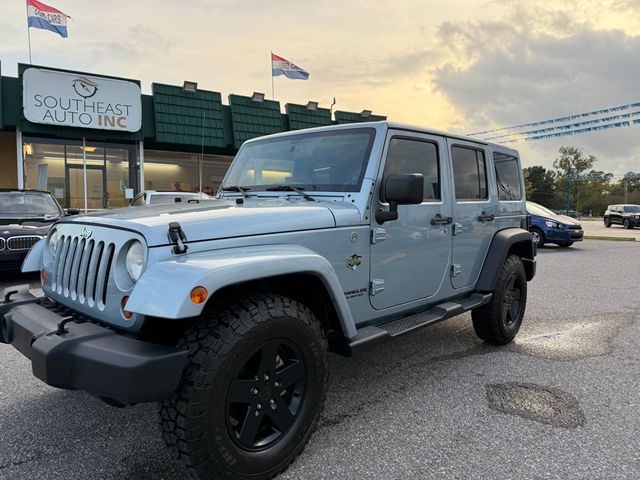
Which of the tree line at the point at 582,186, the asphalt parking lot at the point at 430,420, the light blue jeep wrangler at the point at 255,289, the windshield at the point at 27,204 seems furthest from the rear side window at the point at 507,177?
the tree line at the point at 582,186

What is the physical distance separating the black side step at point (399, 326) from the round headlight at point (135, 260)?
1.18 m

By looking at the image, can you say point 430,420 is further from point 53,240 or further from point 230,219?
point 53,240

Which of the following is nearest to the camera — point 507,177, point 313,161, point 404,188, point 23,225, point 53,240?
point 404,188

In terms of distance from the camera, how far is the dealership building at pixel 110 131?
14789 mm

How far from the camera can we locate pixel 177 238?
7.06ft

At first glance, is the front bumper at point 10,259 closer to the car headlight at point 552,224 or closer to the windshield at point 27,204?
the windshield at point 27,204

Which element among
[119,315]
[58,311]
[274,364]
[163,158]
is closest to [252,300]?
[274,364]

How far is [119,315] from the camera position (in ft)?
7.30

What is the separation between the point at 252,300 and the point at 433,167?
Result: 2.05 m

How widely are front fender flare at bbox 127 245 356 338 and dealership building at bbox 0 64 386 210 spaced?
12159 millimetres

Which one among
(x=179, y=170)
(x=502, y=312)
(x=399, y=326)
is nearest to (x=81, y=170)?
(x=179, y=170)

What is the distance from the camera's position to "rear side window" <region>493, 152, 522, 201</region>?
15.1 ft

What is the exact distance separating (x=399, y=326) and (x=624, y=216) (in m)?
33.0

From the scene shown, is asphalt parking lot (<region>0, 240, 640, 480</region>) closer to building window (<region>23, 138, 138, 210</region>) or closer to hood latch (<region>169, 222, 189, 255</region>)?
hood latch (<region>169, 222, 189, 255</region>)
